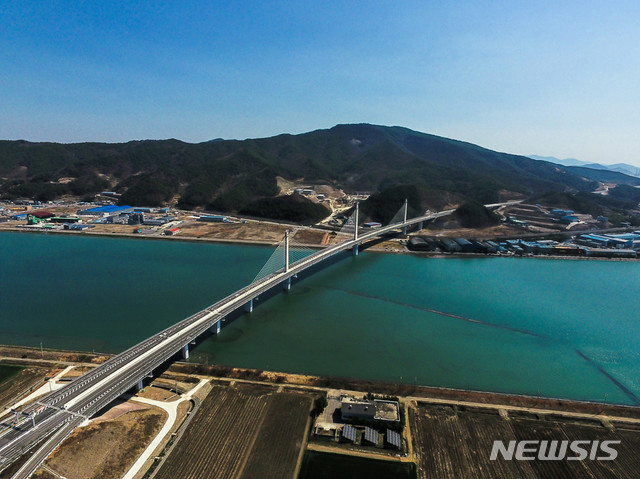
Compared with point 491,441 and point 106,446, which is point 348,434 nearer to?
point 491,441

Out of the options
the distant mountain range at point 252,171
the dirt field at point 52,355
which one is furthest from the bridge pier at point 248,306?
the distant mountain range at point 252,171

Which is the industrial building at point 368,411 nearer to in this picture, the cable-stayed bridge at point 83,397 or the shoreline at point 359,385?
the shoreline at point 359,385

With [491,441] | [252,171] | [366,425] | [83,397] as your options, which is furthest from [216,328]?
[252,171]

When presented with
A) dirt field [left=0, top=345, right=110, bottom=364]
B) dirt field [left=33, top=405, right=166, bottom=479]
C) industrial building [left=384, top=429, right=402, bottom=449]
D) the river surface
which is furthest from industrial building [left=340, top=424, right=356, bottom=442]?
dirt field [left=0, top=345, right=110, bottom=364]

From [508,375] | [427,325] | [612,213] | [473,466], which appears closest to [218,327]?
[427,325]

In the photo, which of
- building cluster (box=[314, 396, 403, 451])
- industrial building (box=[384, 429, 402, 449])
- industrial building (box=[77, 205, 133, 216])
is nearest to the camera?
industrial building (box=[384, 429, 402, 449])

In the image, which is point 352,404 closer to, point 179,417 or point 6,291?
point 179,417

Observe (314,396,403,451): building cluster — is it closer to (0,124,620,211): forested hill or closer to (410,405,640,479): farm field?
(410,405,640,479): farm field

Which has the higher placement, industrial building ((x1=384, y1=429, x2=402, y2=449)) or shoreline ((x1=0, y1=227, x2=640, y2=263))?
shoreline ((x1=0, y1=227, x2=640, y2=263))
